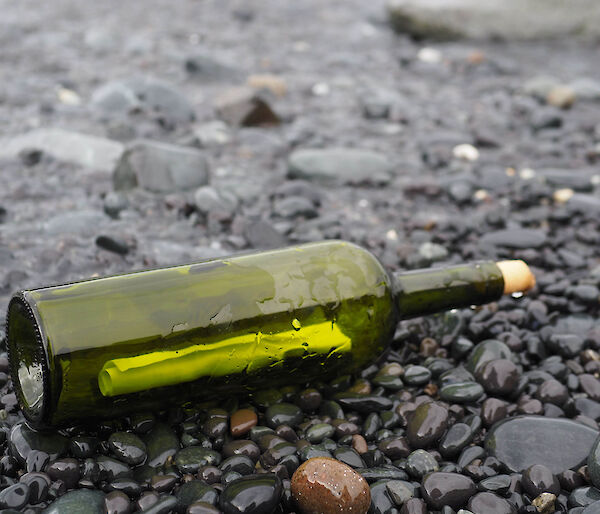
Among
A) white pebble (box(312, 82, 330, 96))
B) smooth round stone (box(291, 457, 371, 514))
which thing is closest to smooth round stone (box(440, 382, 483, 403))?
smooth round stone (box(291, 457, 371, 514))

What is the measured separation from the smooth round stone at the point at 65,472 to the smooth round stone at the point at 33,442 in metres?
0.04

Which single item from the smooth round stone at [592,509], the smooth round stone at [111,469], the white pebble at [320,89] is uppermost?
the smooth round stone at [111,469]

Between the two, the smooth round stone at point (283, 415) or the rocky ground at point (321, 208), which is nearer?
the rocky ground at point (321, 208)

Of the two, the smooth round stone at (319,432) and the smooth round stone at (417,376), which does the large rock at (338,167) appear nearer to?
the smooth round stone at (417,376)

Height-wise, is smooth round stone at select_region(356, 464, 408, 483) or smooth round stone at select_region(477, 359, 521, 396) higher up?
smooth round stone at select_region(356, 464, 408, 483)

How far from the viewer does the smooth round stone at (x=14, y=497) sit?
4.42ft

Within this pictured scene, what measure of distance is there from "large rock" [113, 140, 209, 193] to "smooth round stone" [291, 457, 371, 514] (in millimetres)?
1652

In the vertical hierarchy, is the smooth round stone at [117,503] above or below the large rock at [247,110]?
above

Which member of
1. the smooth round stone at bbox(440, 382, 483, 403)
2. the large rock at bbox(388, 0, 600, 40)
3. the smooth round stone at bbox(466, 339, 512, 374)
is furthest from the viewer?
the large rock at bbox(388, 0, 600, 40)

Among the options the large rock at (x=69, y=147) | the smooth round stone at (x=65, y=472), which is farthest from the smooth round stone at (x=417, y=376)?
the large rock at (x=69, y=147)

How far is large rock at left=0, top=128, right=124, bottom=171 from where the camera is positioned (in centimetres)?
298

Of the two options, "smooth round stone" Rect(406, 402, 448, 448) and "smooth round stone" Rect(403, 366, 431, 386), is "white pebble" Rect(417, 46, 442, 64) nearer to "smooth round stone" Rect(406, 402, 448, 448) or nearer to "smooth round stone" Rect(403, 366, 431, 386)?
"smooth round stone" Rect(403, 366, 431, 386)

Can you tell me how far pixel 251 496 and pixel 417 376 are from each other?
2.14 ft

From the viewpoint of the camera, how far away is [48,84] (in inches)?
153
